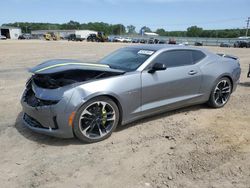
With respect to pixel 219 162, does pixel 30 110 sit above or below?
above

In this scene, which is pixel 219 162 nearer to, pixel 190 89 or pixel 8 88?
pixel 190 89

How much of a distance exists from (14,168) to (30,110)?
0.97 meters

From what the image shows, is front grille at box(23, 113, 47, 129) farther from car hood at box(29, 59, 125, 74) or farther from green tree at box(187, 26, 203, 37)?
green tree at box(187, 26, 203, 37)

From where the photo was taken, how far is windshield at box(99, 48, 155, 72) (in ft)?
15.4

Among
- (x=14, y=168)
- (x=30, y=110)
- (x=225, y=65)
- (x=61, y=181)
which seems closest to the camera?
(x=61, y=181)

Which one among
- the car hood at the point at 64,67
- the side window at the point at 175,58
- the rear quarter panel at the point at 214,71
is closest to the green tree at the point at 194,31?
the rear quarter panel at the point at 214,71

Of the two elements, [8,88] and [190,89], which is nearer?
Result: [190,89]

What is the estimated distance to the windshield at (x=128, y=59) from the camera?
470 centimetres

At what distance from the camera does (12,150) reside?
3.85 m

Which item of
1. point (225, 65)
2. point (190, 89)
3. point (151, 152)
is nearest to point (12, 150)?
point (151, 152)

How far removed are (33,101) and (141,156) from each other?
1884 millimetres

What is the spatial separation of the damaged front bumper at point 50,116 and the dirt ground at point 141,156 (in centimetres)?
23

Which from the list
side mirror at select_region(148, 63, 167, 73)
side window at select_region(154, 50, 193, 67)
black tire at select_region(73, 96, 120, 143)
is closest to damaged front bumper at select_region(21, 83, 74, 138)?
black tire at select_region(73, 96, 120, 143)

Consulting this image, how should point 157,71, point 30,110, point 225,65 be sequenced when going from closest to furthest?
point 30,110
point 157,71
point 225,65
